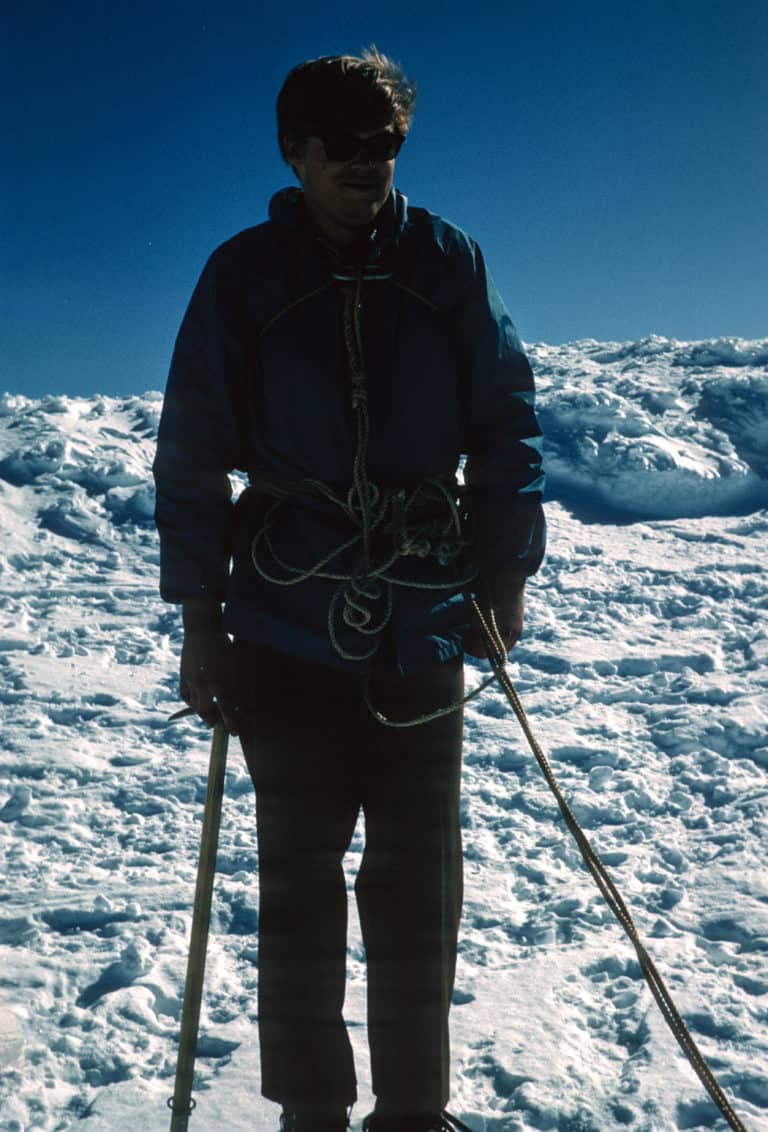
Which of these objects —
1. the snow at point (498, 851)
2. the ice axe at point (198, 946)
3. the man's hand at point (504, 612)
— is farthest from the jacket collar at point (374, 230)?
the snow at point (498, 851)

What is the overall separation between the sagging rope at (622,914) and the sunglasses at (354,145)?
71cm

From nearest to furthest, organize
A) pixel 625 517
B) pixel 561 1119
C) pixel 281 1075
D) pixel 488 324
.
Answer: pixel 281 1075 < pixel 488 324 < pixel 561 1119 < pixel 625 517

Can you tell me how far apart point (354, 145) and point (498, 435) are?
49 centimetres

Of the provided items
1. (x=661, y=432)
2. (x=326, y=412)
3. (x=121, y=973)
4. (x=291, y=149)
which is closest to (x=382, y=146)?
(x=291, y=149)

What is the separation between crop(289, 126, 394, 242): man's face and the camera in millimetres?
1388

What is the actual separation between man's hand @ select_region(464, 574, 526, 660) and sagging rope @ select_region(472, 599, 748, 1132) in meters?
0.02

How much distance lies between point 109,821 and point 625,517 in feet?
15.1

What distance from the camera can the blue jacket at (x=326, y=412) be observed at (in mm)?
1420

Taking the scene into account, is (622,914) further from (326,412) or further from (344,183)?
(344,183)

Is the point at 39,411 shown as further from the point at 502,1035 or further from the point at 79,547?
the point at 502,1035

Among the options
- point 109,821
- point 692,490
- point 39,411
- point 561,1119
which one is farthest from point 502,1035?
point 39,411

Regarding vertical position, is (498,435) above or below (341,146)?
below

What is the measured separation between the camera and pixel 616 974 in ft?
7.29

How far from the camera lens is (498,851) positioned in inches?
110
